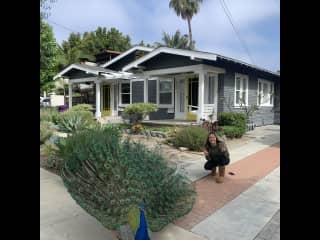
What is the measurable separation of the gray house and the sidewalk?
6447 millimetres

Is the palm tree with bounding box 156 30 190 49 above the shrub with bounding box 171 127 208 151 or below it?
above

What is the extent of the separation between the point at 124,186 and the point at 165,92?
42.6 ft

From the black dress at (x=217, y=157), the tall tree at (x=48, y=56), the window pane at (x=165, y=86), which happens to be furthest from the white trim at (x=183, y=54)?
the tall tree at (x=48, y=56)

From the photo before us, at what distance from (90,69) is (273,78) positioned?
12.6 metres

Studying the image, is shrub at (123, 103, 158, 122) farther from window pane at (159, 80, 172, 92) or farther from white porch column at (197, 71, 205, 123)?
window pane at (159, 80, 172, 92)

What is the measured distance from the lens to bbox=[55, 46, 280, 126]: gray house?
12133 mm

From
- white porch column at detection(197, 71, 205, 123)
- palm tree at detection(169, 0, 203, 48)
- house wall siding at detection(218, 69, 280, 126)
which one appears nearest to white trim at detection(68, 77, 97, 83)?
white porch column at detection(197, 71, 205, 123)

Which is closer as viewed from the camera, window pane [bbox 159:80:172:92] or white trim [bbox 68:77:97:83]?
window pane [bbox 159:80:172:92]

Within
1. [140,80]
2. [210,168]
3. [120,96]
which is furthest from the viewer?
[120,96]

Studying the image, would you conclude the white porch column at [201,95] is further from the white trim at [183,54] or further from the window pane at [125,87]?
the window pane at [125,87]
